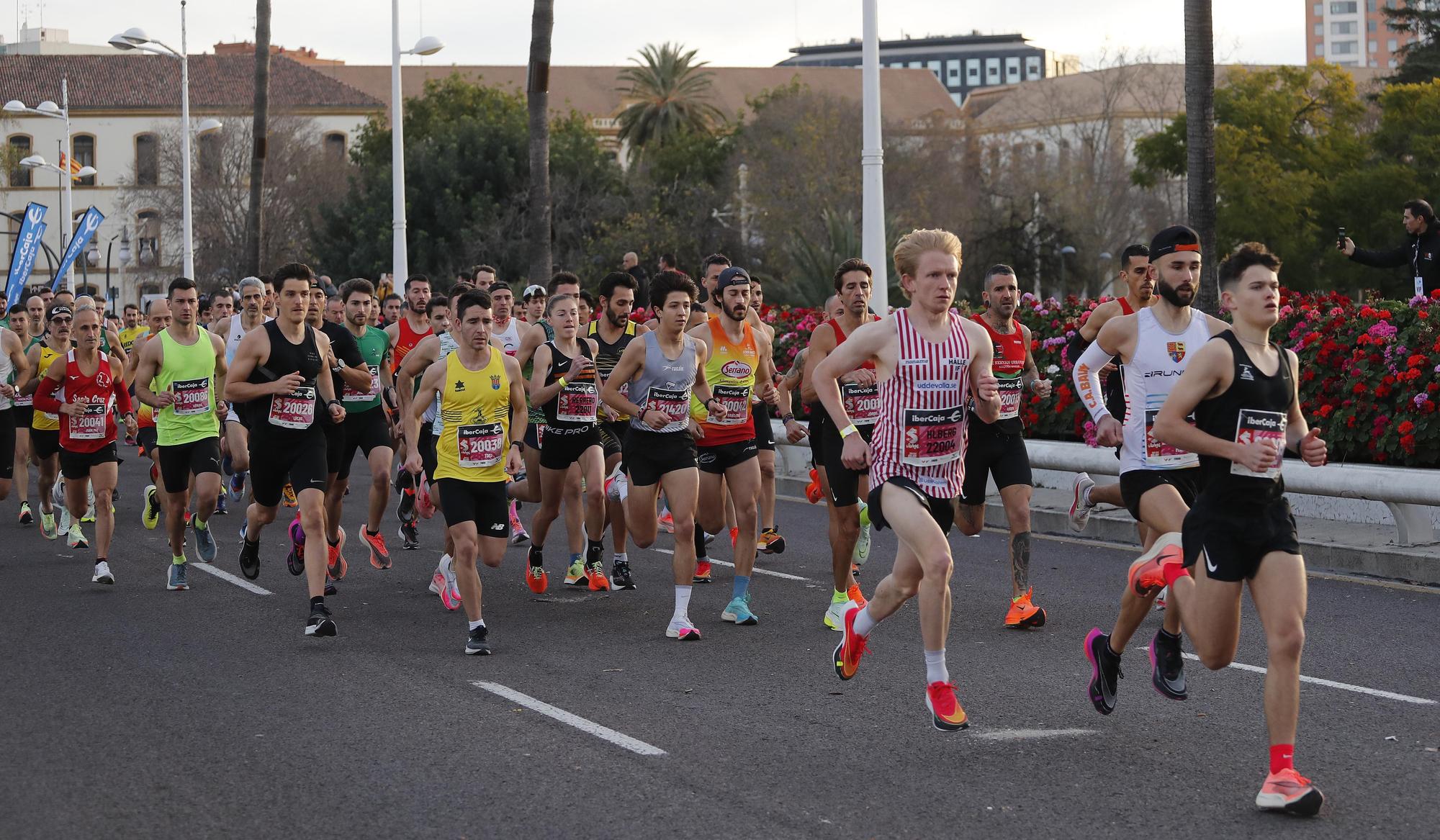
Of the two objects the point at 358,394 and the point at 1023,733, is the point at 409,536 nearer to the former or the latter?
the point at 358,394

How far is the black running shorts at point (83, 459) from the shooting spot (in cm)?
1265

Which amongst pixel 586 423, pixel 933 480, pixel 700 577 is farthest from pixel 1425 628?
pixel 586 423

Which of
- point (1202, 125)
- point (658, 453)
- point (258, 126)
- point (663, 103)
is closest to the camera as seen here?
point (658, 453)

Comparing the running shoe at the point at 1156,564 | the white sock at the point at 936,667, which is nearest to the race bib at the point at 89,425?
the white sock at the point at 936,667

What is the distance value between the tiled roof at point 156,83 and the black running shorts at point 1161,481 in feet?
310

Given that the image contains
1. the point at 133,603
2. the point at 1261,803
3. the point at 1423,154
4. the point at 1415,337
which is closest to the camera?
the point at 1261,803

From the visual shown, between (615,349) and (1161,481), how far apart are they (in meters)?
5.08

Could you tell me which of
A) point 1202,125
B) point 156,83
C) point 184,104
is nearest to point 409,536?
point 1202,125

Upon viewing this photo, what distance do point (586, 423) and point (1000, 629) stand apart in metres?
3.39

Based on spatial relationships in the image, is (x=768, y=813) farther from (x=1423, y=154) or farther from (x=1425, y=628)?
(x=1423, y=154)

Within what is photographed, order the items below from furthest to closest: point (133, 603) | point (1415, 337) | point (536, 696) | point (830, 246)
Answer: point (830, 246) < point (1415, 337) < point (133, 603) < point (536, 696)

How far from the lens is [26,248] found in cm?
3059

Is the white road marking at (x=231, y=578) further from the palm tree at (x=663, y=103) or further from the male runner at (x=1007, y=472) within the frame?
the palm tree at (x=663, y=103)

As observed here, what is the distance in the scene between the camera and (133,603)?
11109mm
